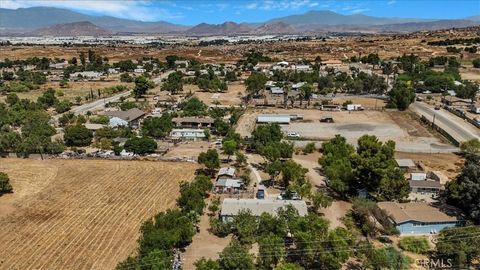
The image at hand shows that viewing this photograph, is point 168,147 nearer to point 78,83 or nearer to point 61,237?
point 61,237

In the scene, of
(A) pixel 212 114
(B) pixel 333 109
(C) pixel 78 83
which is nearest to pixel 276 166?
(A) pixel 212 114

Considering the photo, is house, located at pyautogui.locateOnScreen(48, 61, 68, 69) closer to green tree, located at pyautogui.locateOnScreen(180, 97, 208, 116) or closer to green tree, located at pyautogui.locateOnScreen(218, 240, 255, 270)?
green tree, located at pyautogui.locateOnScreen(180, 97, 208, 116)

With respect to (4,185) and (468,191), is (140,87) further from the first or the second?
(468,191)

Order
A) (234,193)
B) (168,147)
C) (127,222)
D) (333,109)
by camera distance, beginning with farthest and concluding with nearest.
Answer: (333,109)
(168,147)
(234,193)
(127,222)

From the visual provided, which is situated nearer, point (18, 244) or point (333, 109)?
point (18, 244)

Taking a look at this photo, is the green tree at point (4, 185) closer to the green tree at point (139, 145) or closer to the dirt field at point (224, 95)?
the green tree at point (139, 145)

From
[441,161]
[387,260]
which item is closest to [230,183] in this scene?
[387,260]

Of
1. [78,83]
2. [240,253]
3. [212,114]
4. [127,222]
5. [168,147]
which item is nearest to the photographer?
[240,253]
